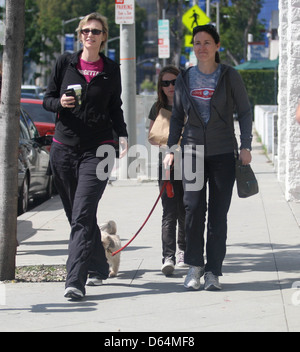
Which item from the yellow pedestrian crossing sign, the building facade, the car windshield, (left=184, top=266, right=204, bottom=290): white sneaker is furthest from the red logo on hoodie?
the yellow pedestrian crossing sign

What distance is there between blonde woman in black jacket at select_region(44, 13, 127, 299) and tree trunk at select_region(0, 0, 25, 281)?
1.47 feet

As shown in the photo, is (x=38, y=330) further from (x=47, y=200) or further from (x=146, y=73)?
(x=146, y=73)

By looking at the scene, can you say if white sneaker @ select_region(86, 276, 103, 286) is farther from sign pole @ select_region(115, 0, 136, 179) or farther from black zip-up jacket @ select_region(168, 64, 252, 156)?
sign pole @ select_region(115, 0, 136, 179)

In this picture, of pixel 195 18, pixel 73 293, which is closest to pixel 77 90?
pixel 73 293

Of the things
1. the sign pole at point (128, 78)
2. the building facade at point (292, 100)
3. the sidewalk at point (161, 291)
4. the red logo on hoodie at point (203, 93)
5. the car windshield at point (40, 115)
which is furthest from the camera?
the car windshield at point (40, 115)

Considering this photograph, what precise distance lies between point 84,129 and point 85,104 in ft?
0.62

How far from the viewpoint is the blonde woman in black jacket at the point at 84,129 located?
6055 mm

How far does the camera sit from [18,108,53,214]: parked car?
1111 cm

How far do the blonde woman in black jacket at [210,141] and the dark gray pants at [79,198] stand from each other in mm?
643

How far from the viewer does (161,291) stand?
6281 mm

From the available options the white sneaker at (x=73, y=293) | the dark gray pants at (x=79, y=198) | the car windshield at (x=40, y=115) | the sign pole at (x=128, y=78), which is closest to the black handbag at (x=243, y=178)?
the dark gray pants at (x=79, y=198)

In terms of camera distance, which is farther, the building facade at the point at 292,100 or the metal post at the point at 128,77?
the metal post at the point at 128,77

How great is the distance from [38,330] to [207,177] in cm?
192

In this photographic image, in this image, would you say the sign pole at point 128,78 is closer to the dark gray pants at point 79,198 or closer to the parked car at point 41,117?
the parked car at point 41,117
